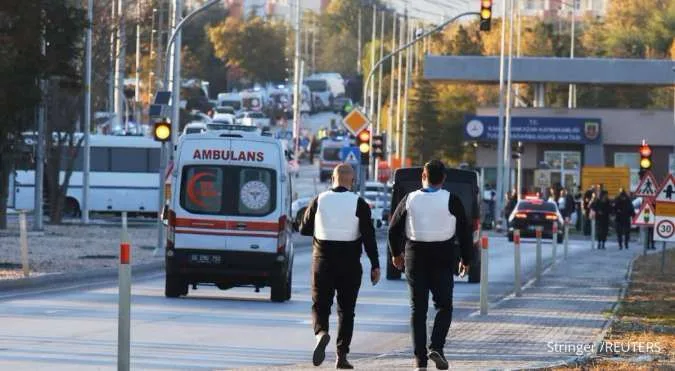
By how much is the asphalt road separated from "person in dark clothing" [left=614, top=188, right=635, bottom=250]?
67.1 ft

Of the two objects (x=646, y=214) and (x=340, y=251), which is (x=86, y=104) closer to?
(x=646, y=214)

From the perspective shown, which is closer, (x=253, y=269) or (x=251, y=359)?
(x=251, y=359)

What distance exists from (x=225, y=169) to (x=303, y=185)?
75.4 m

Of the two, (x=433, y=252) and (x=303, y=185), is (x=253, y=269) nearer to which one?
(x=433, y=252)

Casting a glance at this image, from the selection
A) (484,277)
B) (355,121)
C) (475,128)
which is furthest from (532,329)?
(475,128)

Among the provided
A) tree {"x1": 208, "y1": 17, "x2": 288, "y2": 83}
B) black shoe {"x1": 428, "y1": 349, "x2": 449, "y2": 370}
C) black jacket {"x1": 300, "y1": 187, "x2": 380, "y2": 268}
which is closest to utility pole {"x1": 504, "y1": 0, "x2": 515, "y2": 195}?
black jacket {"x1": 300, "y1": 187, "x2": 380, "y2": 268}

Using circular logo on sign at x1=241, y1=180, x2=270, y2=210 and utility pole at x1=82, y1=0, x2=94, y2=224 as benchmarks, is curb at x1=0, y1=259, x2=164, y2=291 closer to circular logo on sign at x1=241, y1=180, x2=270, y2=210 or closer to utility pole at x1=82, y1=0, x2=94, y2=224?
circular logo on sign at x1=241, y1=180, x2=270, y2=210

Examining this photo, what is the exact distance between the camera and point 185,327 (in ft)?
64.4

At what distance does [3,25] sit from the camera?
1264 inches

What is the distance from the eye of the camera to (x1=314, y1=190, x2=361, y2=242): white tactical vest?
49.9 ft

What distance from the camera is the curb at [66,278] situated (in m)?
25.9

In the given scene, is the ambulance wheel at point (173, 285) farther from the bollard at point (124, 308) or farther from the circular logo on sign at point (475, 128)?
the circular logo on sign at point (475, 128)

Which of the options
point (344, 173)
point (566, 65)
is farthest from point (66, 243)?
point (566, 65)

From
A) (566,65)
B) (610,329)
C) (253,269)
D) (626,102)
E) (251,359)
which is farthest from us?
(626,102)
